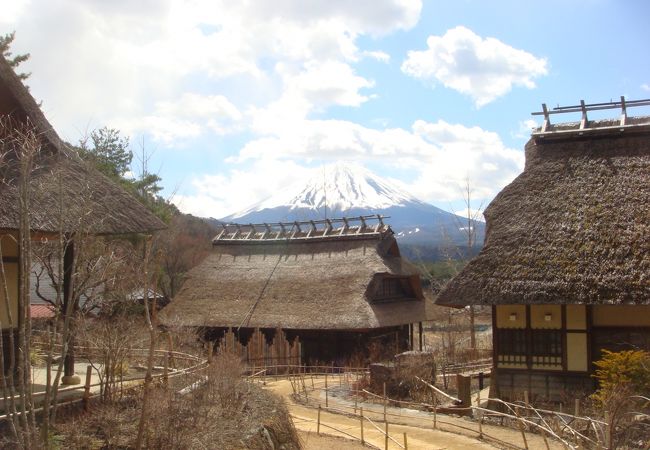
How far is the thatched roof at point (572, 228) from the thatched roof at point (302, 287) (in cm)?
866

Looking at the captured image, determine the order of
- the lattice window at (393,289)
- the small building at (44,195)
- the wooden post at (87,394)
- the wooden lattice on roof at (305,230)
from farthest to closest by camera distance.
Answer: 1. the wooden lattice on roof at (305,230)
2. the lattice window at (393,289)
3. the small building at (44,195)
4. the wooden post at (87,394)

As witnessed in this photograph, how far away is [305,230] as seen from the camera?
31.1 m

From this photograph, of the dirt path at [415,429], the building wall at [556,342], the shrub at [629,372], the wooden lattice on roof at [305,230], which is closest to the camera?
the dirt path at [415,429]

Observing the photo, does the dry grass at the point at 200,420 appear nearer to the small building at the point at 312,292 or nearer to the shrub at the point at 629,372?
the shrub at the point at 629,372

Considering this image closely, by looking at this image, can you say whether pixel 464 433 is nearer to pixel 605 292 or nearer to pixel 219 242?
pixel 605 292

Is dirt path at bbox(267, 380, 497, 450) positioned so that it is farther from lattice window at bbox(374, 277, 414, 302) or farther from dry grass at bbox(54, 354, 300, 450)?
lattice window at bbox(374, 277, 414, 302)

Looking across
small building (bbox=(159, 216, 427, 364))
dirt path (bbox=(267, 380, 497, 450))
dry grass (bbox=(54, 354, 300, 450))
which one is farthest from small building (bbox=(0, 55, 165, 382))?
Answer: small building (bbox=(159, 216, 427, 364))

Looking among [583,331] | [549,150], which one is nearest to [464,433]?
[583,331]

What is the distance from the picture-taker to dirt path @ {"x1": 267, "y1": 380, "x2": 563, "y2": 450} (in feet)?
38.9

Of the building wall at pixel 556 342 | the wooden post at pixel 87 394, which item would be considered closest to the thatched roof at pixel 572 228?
the building wall at pixel 556 342

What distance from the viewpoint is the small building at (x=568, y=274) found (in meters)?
14.1

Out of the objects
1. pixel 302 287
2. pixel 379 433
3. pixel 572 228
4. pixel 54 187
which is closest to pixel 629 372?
pixel 572 228

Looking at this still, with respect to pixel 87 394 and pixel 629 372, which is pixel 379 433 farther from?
pixel 87 394

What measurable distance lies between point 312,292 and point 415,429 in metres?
13.1
